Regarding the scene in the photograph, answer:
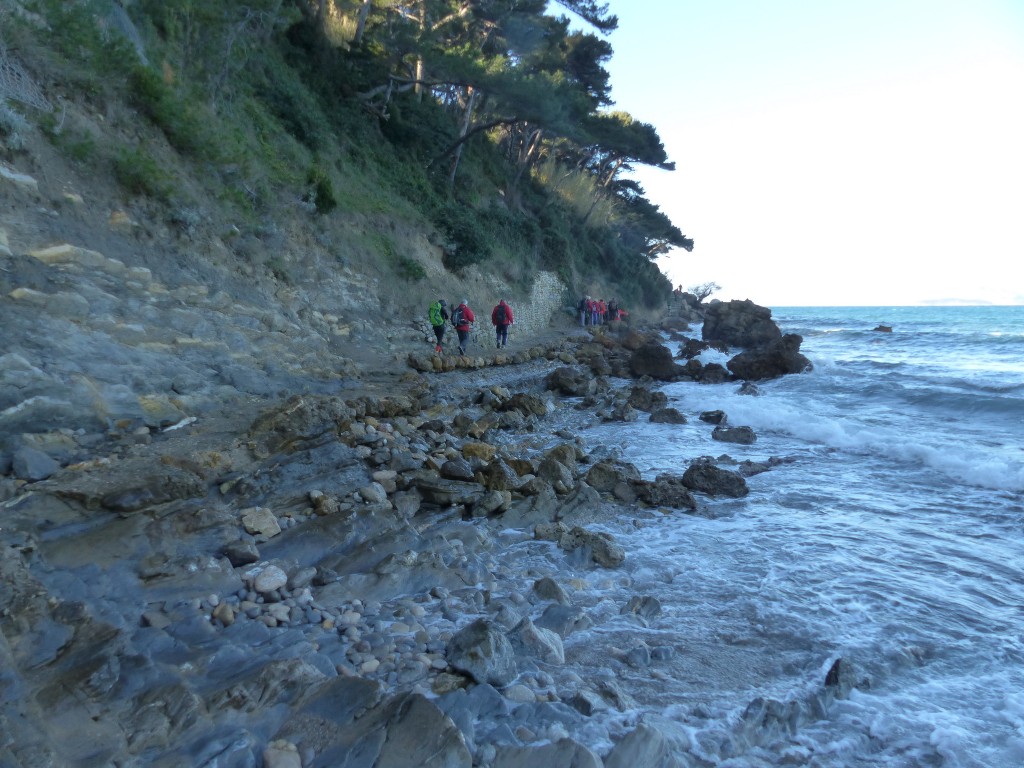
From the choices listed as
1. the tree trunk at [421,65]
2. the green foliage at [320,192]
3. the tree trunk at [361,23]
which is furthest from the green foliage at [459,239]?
the tree trunk at [361,23]

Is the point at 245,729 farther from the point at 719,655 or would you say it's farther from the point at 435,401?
the point at 435,401

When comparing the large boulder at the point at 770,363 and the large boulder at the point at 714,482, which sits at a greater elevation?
the large boulder at the point at 770,363

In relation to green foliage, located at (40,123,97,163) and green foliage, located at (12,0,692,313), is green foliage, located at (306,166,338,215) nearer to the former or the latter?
green foliage, located at (12,0,692,313)

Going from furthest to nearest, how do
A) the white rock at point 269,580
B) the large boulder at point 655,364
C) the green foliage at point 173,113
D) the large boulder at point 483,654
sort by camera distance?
the large boulder at point 655,364, the green foliage at point 173,113, the white rock at point 269,580, the large boulder at point 483,654

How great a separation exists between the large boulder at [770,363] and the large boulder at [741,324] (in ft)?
25.6

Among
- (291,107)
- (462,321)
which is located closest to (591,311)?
(462,321)

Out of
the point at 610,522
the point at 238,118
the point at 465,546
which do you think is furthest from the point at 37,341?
the point at 238,118

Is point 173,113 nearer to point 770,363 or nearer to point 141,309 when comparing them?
point 141,309

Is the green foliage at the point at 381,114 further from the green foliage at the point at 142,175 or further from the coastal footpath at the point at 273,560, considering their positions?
the coastal footpath at the point at 273,560

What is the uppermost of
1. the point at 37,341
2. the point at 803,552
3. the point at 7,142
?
the point at 7,142

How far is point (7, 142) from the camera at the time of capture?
6.46 m

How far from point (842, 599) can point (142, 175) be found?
9.39 metres

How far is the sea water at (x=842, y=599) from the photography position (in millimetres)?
3178

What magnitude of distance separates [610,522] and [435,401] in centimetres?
499
